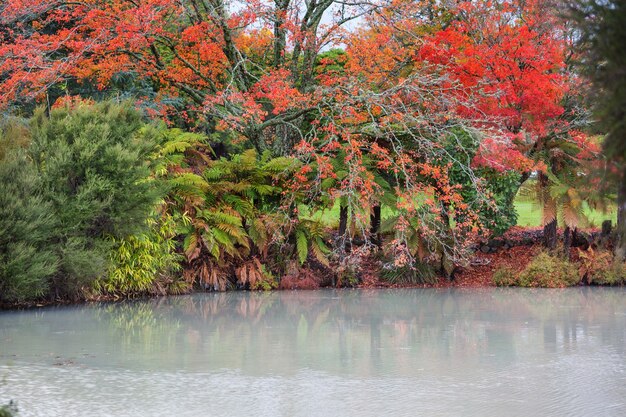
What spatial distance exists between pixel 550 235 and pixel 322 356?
7972mm

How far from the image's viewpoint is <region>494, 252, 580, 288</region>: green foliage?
568 inches

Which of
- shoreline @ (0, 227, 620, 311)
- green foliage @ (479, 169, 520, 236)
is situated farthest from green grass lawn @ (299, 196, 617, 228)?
shoreline @ (0, 227, 620, 311)

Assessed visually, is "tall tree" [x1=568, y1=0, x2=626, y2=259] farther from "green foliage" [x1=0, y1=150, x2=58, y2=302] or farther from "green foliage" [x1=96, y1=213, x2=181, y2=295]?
"green foliage" [x1=96, y1=213, x2=181, y2=295]

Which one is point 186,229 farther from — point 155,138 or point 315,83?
point 315,83

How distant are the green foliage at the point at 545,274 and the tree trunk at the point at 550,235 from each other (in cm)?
51

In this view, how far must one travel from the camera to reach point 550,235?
1520 centimetres

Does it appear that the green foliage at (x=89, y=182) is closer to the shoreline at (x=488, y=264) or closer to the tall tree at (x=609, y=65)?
Result: the shoreline at (x=488, y=264)

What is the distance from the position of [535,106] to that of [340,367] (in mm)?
7559

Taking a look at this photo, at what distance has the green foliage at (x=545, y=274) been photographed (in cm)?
1444

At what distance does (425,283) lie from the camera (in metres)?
14.9

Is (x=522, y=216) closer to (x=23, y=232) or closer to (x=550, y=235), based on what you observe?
(x=550, y=235)

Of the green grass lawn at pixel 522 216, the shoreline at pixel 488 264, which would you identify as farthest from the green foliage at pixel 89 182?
the green grass lawn at pixel 522 216

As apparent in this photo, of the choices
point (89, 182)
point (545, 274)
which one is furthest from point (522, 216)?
point (89, 182)

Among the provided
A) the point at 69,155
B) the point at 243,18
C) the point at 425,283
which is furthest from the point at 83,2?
the point at 425,283
